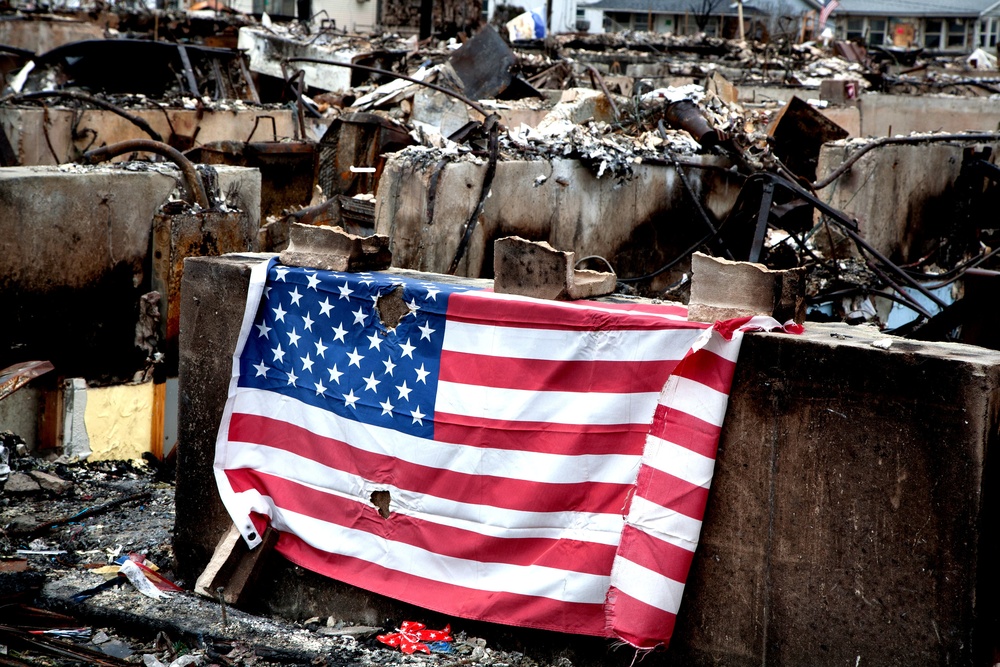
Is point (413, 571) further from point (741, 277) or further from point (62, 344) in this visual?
point (62, 344)

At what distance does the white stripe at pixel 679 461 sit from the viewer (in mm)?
3377

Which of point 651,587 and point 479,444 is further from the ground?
point 479,444

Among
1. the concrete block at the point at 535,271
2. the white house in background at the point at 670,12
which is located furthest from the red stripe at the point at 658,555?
the white house in background at the point at 670,12

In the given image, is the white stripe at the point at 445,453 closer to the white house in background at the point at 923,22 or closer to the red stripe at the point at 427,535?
the red stripe at the point at 427,535

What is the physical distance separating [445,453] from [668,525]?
3.12 ft

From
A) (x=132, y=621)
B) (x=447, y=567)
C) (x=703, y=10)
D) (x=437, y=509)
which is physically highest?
(x=703, y=10)

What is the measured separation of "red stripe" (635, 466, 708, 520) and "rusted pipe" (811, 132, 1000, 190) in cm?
548

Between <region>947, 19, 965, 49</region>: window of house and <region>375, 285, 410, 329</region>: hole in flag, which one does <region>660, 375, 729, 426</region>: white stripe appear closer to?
<region>375, 285, 410, 329</region>: hole in flag

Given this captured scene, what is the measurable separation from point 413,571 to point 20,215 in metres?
3.17

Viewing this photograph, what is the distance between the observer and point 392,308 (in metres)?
4.07

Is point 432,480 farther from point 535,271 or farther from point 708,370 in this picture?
point 708,370

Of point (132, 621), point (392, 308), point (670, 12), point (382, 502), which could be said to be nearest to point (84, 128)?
point (132, 621)

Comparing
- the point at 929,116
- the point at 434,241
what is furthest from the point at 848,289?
the point at 929,116

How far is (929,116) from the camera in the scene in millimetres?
15758
